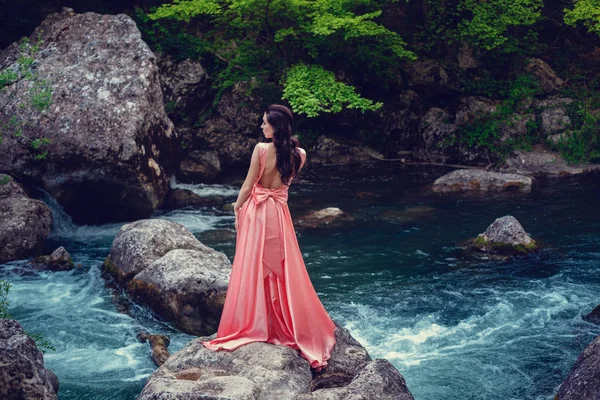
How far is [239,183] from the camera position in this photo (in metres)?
19.5

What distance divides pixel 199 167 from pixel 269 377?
47.8 ft

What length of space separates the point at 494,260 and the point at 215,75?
38.2 ft

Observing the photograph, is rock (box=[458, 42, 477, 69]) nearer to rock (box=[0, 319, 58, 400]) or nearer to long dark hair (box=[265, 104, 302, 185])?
long dark hair (box=[265, 104, 302, 185])

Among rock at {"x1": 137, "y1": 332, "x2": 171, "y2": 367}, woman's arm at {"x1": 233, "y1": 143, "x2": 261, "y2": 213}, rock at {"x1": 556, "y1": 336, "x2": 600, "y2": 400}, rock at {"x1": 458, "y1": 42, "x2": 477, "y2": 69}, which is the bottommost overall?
rock at {"x1": 137, "y1": 332, "x2": 171, "y2": 367}

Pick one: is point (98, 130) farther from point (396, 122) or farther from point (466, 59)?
point (466, 59)

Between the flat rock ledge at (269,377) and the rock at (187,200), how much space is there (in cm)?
1072

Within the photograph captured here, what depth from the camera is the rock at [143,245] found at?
11.1 meters

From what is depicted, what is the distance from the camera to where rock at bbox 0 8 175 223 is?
1462cm

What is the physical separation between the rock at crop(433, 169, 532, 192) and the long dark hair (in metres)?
11.9

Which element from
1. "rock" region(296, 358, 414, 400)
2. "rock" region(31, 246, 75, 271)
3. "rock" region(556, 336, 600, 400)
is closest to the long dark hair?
"rock" region(296, 358, 414, 400)

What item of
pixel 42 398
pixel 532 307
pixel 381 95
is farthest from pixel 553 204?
pixel 42 398

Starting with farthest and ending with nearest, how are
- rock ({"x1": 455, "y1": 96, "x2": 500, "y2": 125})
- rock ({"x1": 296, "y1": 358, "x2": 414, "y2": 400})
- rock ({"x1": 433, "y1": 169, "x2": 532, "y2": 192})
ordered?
rock ({"x1": 455, "y1": 96, "x2": 500, "y2": 125})
rock ({"x1": 433, "y1": 169, "x2": 532, "y2": 192})
rock ({"x1": 296, "y1": 358, "x2": 414, "y2": 400})

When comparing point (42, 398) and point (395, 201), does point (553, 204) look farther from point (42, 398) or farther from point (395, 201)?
point (42, 398)

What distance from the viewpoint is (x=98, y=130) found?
1473 cm
